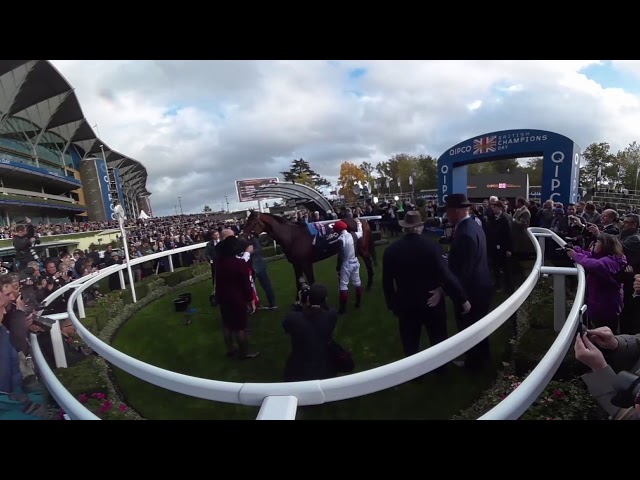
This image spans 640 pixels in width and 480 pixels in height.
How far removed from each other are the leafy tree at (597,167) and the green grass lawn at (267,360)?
30.1 feet

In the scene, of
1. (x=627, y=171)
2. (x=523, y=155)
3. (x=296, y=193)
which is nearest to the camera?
(x=523, y=155)

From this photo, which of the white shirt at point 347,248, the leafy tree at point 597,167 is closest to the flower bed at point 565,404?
the white shirt at point 347,248

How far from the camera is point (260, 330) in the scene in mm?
3979

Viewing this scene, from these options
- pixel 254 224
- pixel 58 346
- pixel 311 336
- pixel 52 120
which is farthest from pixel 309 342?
pixel 52 120

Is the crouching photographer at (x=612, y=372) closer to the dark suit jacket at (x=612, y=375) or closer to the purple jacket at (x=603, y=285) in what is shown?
the dark suit jacket at (x=612, y=375)

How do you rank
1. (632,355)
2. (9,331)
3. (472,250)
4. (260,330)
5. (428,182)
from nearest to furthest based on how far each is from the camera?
(632,355) < (9,331) < (472,250) < (260,330) < (428,182)

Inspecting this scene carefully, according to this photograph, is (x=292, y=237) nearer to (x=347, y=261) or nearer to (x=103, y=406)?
(x=347, y=261)

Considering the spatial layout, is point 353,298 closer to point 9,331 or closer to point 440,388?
point 440,388

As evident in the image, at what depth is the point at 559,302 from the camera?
2.67 metres

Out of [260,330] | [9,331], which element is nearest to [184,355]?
[260,330]

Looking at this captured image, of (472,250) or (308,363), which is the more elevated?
(472,250)

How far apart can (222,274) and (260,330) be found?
1.18 m

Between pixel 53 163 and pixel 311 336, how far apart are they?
4867 millimetres

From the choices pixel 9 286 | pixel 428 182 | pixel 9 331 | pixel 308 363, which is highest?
pixel 428 182
